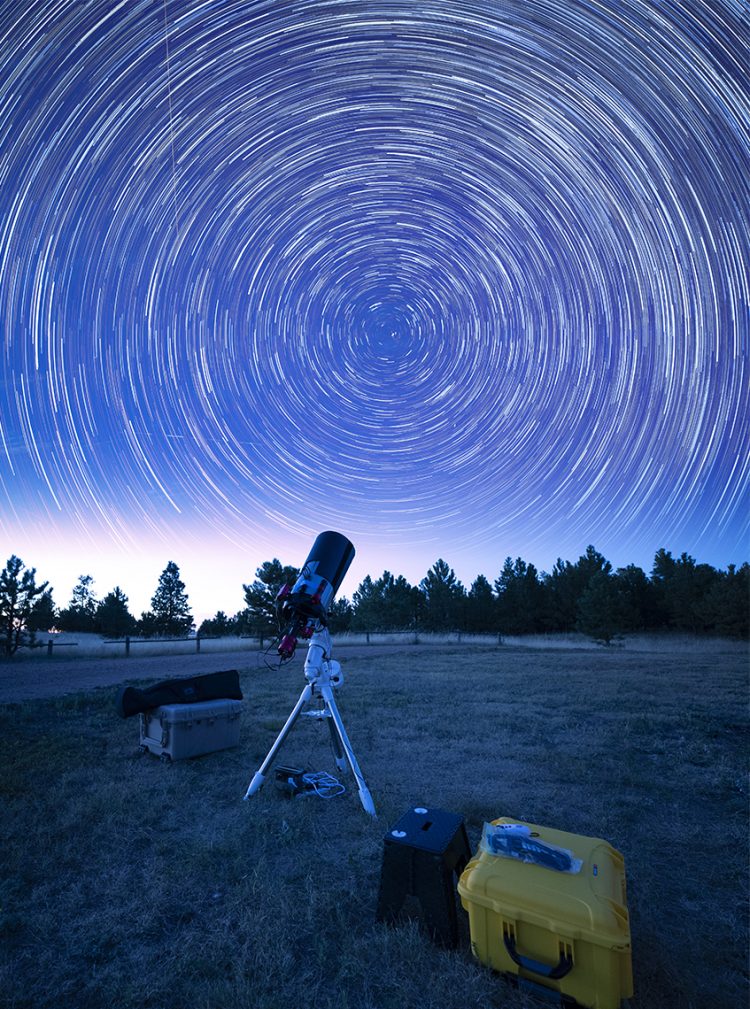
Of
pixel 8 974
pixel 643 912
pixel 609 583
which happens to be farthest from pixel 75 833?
pixel 609 583

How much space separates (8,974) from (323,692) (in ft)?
9.97

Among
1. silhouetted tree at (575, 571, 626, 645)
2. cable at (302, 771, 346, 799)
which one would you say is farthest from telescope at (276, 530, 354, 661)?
silhouetted tree at (575, 571, 626, 645)

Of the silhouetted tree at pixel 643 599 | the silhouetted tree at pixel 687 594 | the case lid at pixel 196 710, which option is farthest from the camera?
the silhouetted tree at pixel 643 599

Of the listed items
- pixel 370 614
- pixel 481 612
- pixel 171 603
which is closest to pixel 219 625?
pixel 171 603

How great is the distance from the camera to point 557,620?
49.2m

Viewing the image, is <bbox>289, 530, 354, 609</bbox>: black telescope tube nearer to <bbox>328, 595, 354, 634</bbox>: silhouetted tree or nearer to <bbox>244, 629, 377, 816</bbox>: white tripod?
<bbox>244, 629, 377, 816</bbox>: white tripod

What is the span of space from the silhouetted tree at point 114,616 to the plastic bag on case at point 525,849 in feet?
176

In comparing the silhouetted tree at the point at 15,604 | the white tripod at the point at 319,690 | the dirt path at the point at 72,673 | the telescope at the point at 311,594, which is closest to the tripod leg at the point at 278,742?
the white tripod at the point at 319,690

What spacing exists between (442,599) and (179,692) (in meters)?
48.3

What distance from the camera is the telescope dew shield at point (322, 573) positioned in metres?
5.39

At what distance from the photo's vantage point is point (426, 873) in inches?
126

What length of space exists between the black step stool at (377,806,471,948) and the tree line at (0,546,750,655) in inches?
1272

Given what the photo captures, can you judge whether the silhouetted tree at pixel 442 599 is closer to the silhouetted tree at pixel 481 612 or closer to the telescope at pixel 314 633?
the silhouetted tree at pixel 481 612

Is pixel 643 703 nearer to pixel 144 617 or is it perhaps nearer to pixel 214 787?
pixel 214 787
